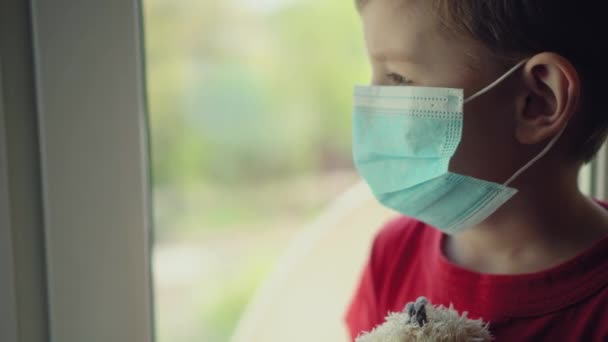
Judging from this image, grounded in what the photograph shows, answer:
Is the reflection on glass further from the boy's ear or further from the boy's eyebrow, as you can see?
the boy's ear

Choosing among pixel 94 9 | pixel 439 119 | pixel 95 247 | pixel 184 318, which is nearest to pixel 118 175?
pixel 95 247

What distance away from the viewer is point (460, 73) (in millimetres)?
778

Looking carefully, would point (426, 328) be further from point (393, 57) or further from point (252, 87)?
point (252, 87)

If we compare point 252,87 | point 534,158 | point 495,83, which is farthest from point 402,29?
point 252,87

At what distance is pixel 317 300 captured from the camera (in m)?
1.21

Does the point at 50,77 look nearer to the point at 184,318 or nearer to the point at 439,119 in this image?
the point at 439,119

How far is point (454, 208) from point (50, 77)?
1.90 feet

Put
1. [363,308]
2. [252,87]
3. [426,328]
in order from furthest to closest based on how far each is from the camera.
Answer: [252,87], [363,308], [426,328]

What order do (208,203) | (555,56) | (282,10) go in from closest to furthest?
(555,56)
(282,10)
(208,203)

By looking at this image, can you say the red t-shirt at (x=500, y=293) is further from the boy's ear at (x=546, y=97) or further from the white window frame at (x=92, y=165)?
the white window frame at (x=92, y=165)

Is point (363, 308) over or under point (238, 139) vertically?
under

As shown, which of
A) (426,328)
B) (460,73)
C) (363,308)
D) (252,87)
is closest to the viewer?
(426,328)

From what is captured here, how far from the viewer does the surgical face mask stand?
30.6 inches

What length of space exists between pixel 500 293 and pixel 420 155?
9.1 inches
